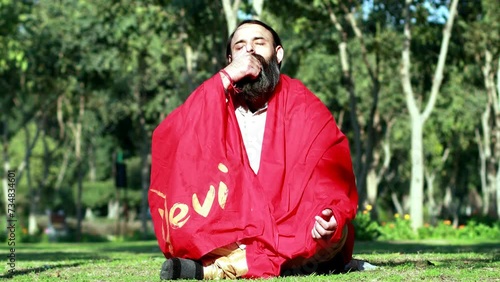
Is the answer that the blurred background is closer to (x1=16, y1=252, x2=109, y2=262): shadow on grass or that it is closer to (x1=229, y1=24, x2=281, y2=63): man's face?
(x1=16, y1=252, x2=109, y2=262): shadow on grass

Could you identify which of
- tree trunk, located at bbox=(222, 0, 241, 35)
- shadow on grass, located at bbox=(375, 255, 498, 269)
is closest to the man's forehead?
shadow on grass, located at bbox=(375, 255, 498, 269)

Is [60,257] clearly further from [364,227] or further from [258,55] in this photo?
[364,227]

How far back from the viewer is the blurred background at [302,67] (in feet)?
88.5

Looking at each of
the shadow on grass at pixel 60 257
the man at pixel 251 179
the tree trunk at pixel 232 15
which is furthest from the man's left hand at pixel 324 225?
the tree trunk at pixel 232 15

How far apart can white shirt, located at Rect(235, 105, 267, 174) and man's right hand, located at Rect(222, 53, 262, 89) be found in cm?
31

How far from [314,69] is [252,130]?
112ft

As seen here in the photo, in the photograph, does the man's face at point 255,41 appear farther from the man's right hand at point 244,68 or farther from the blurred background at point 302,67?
the blurred background at point 302,67

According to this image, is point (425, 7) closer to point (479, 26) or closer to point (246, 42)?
point (479, 26)

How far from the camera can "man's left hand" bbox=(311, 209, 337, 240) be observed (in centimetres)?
687

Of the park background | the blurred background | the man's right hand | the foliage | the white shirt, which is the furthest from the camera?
the blurred background

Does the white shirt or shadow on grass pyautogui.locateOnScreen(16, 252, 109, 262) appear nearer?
the white shirt

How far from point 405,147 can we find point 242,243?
50.0 meters

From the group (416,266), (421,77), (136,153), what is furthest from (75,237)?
(416,266)

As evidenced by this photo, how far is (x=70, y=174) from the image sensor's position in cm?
8038
